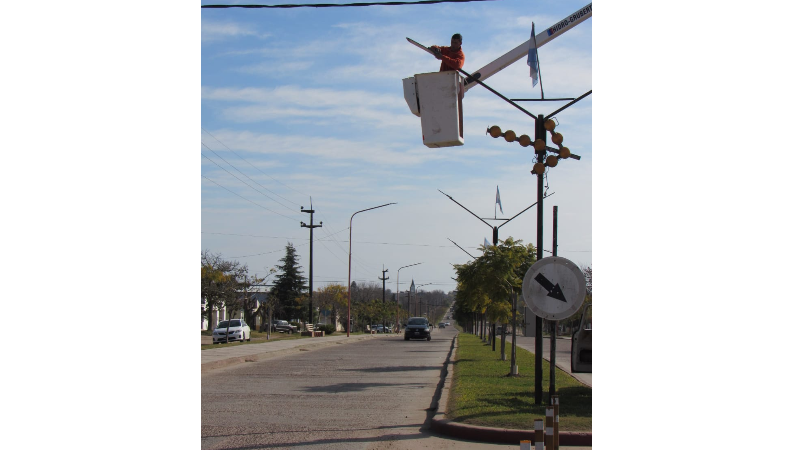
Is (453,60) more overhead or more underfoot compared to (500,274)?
more overhead

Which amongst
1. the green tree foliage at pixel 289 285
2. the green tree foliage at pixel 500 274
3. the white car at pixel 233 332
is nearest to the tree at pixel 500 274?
the green tree foliage at pixel 500 274

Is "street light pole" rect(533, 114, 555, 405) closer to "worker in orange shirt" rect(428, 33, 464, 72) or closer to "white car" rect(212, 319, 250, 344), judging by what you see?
"worker in orange shirt" rect(428, 33, 464, 72)

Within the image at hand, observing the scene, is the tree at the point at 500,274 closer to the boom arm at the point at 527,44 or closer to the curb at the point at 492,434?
the curb at the point at 492,434

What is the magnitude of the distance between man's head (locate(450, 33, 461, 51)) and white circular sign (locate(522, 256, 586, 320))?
3.96 m

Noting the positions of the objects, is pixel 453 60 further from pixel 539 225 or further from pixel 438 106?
pixel 539 225

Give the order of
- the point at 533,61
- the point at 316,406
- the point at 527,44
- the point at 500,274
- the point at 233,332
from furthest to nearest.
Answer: the point at 233,332 → the point at 500,274 → the point at 316,406 → the point at 533,61 → the point at 527,44

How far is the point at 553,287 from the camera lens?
9047 millimetres

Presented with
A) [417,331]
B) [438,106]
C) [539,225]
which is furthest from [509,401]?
[417,331]

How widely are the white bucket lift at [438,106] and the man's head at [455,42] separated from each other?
0.50 meters

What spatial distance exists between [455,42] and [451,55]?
13cm

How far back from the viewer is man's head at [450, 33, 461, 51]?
18.4ft

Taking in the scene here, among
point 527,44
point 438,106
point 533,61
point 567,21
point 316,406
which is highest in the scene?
point 567,21
